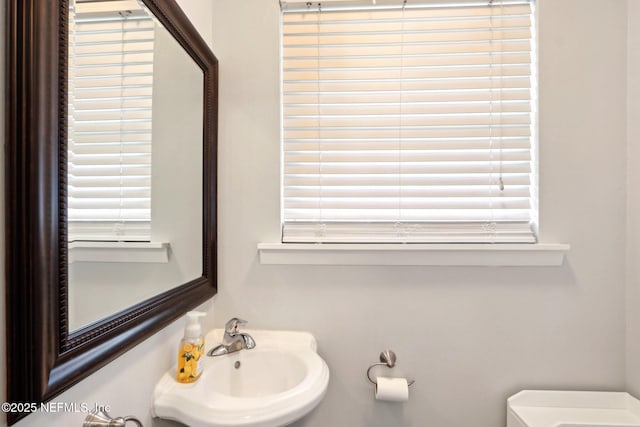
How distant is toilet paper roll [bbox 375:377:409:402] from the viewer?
1.06m

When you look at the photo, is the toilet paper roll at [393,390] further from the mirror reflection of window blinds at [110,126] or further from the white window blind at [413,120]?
the mirror reflection of window blinds at [110,126]

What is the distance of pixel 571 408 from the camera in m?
1.10

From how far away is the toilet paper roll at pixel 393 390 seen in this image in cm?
106

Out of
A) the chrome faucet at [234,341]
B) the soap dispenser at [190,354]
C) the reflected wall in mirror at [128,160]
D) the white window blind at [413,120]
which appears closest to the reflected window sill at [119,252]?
the reflected wall in mirror at [128,160]

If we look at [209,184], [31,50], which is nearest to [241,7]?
[209,184]

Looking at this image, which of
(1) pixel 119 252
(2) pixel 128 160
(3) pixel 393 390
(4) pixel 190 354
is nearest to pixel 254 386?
(4) pixel 190 354

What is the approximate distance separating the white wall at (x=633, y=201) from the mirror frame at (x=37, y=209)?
1616 millimetres

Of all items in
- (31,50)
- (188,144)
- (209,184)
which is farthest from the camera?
(209,184)

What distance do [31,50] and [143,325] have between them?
58cm

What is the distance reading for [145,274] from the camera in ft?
2.58

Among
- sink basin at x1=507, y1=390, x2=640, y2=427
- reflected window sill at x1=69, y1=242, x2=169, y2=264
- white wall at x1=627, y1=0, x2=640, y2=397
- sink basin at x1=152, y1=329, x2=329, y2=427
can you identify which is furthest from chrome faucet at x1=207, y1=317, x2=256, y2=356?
white wall at x1=627, y1=0, x2=640, y2=397

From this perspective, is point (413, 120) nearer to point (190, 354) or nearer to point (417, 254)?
point (417, 254)

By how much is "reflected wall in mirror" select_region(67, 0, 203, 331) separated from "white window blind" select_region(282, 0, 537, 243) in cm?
38

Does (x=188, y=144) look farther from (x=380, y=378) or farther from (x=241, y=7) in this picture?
(x=380, y=378)
